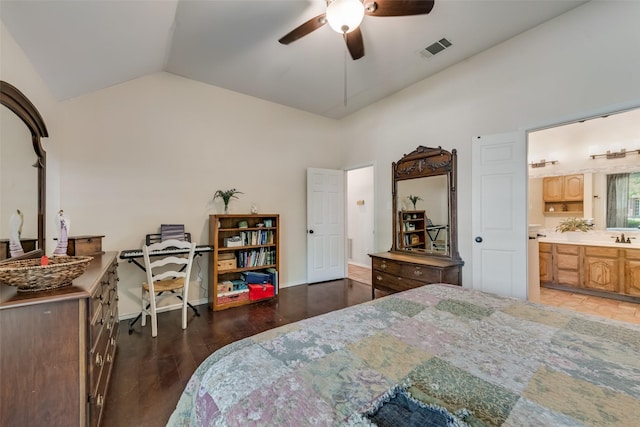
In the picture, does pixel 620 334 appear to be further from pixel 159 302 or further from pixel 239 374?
Answer: pixel 159 302

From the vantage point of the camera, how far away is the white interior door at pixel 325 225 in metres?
4.54

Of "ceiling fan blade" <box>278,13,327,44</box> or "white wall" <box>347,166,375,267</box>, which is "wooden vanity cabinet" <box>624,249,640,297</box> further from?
"ceiling fan blade" <box>278,13,327,44</box>

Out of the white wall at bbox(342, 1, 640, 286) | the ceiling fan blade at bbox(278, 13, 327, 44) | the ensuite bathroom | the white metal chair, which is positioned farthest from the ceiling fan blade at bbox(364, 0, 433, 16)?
the ensuite bathroom

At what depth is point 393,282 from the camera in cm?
344

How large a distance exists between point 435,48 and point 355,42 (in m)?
1.24

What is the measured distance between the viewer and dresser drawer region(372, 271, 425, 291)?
3.21 meters

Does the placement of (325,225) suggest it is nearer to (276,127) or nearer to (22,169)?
(276,127)

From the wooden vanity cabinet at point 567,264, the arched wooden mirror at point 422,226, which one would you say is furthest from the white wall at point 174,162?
the wooden vanity cabinet at point 567,264

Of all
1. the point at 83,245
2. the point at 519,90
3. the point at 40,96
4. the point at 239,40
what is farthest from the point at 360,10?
the point at 83,245

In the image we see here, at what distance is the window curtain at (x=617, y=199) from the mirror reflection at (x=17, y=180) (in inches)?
266

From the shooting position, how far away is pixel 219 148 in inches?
149

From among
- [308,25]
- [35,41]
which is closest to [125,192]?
[35,41]

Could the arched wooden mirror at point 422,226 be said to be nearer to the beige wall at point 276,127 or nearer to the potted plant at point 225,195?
the beige wall at point 276,127

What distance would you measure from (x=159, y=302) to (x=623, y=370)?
4041mm
